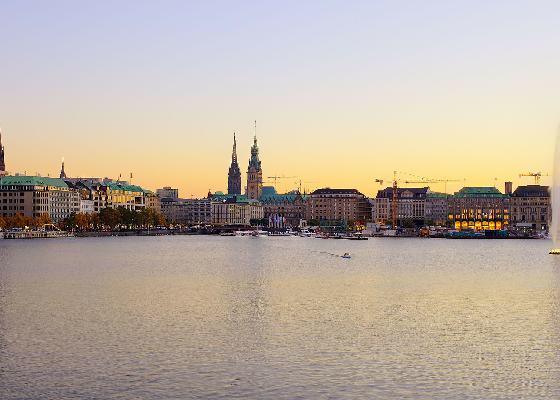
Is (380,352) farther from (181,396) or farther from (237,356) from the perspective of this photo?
(181,396)

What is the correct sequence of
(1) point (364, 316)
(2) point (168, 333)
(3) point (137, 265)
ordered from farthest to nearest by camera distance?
(3) point (137, 265), (1) point (364, 316), (2) point (168, 333)

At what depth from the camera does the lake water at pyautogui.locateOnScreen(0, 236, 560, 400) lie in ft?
99.1

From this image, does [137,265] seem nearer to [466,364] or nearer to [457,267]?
[457,267]

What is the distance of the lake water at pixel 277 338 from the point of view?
30219mm

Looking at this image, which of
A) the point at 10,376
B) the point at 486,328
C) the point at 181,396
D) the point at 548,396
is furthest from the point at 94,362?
the point at 486,328

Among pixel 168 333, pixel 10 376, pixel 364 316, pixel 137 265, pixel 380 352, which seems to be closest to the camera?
pixel 10 376

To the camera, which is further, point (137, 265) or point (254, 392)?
point (137, 265)

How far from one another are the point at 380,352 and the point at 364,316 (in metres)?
11.5

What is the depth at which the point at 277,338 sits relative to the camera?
131ft

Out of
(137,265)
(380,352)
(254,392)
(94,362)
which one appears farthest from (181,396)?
(137,265)

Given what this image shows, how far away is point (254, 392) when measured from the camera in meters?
29.3

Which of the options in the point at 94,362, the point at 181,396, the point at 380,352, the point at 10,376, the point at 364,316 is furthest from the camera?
the point at 364,316

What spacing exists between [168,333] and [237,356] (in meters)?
6.64

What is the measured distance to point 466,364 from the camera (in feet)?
112
